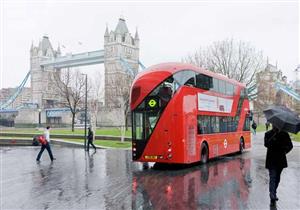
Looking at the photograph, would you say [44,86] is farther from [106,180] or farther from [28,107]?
[106,180]

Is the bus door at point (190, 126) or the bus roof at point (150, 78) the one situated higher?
the bus roof at point (150, 78)

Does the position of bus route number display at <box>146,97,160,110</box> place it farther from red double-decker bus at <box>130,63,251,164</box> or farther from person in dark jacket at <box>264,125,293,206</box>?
person in dark jacket at <box>264,125,293,206</box>

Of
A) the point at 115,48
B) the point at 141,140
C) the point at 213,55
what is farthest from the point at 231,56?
the point at 115,48

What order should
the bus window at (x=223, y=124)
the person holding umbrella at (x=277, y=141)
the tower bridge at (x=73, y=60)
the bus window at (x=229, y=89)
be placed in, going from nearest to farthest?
the person holding umbrella at (x=277, y=141)
the bus window at (x=223, y=124)
the bus window at (x=229, y=89)
the tower bridge at (x=73, y=60)

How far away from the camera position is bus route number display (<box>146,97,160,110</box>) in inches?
621

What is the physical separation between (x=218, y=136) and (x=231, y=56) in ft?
100

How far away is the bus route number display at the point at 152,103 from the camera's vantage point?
1579 cm

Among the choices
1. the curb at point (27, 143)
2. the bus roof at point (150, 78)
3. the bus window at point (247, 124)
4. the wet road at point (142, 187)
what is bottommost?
the wet road at point (142, 187)

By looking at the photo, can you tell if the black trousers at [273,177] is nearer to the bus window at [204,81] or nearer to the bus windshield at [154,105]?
the bus windshield at [154,105]

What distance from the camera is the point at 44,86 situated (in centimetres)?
14012

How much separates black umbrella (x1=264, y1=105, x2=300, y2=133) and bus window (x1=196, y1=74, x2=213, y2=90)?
8.07 m

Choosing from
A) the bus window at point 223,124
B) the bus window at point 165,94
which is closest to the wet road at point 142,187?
the bus window at point 223,124

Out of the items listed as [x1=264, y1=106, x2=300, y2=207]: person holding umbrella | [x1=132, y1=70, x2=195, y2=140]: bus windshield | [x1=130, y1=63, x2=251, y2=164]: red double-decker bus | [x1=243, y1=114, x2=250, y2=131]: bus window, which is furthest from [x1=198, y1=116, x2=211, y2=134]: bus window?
[x1=264, y1=106, x2=300, y2=207]: person holding umbrella

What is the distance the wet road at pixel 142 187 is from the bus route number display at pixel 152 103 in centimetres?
259
